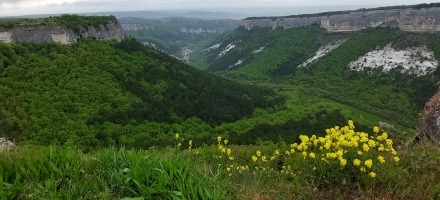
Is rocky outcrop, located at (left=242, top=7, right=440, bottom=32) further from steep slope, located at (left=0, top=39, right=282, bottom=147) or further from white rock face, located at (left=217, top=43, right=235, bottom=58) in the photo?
steep slope, located at (left=0, top=39, right=282, bottom=147)

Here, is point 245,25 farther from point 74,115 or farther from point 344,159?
point 344,159

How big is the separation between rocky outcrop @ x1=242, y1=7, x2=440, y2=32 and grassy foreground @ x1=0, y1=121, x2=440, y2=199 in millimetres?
99505

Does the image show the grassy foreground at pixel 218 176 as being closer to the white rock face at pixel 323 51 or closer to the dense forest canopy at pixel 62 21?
the dense forest canopy at pixel 62 21

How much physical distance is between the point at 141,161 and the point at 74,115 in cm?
3049

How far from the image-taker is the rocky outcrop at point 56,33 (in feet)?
127

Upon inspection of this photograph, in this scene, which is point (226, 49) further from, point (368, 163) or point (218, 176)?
point (368, 163)

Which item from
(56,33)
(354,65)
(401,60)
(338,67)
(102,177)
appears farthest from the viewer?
(338,67)

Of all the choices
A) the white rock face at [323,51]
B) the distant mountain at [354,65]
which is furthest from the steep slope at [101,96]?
the white rock face at [323,51]

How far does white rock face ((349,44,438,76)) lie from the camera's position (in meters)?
76.9

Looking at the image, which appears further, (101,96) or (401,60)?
(401,60)

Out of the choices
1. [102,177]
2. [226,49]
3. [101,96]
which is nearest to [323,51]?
[226,49]

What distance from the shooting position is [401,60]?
8262 cm

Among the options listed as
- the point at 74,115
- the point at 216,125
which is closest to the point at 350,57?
the point at 216,125

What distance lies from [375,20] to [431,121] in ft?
355
